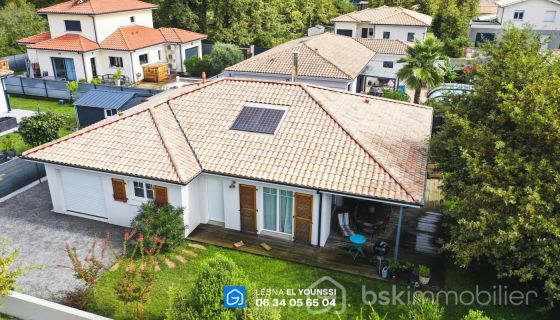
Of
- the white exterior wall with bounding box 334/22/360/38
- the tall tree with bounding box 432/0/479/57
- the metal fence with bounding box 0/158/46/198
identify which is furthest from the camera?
the tall tree with bounding box 432/0/479/57

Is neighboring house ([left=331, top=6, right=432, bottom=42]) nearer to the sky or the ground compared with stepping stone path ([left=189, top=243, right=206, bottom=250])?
nearer to the sky

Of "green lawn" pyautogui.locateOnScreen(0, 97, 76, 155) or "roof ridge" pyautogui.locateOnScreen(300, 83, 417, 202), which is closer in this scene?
"roof ridge" pyautogui.locateOnScreen(300, 83, 417, 202)

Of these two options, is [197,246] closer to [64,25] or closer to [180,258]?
[180,258]

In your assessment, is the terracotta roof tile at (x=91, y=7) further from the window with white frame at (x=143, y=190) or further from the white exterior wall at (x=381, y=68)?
the window with white frame at (x=143, y=190)

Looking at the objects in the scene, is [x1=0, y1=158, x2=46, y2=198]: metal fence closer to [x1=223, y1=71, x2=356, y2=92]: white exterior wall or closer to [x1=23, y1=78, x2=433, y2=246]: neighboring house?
[x1=23, y1=78, x2=433, y2=246]: neighboring house

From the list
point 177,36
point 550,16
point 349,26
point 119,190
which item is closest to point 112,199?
point 119,190

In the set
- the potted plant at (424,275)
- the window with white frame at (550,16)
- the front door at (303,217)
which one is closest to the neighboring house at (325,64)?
the front door at (303,217)

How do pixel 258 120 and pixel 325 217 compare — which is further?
pixel 258 120

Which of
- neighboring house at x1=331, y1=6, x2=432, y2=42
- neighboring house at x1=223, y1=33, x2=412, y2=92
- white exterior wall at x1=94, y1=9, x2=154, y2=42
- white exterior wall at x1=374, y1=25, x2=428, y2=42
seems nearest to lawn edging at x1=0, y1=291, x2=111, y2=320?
neighboring house at x1=223, y1=33, x2=412, y2=92
